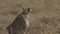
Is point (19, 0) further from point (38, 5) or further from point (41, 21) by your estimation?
point (41, 21)

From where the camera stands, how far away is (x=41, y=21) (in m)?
9.38

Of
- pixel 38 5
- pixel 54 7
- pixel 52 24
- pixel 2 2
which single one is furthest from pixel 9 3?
pixel 52 24

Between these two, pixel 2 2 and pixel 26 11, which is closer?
pixel 26 11

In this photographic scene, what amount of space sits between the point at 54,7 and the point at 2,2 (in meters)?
2.30

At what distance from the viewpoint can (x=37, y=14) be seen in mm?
10273

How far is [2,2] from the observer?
1163 cm

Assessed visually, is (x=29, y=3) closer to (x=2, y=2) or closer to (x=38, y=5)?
(x=38, y=5)

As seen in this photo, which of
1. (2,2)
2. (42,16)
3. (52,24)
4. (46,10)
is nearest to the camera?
(52,24)

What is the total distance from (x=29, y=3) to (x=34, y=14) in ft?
5.07

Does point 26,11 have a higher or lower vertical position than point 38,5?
higher

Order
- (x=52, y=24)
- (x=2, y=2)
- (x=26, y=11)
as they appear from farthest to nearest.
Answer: (x=2, y=2), (x=52, y=24), (x=26, y=11)

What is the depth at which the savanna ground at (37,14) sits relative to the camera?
332 inches

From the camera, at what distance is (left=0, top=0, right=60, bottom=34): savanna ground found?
27.7 feet

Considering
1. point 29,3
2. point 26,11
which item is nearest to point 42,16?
point 29,3
